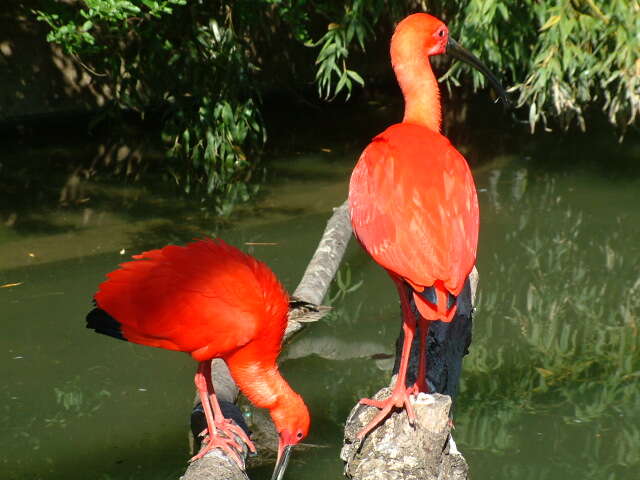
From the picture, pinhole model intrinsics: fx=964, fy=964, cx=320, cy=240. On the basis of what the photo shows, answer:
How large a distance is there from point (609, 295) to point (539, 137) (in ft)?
12.5

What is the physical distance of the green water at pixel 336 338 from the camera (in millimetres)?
4410

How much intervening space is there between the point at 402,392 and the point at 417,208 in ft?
2.05

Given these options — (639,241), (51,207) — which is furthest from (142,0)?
(639,241)

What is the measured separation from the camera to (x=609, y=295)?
19.8ft

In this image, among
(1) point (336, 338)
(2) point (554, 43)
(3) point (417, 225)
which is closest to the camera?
(3) point (417, 225)

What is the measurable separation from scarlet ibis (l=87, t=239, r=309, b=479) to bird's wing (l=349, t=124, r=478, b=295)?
0.49m

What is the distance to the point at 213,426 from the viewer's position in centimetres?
372

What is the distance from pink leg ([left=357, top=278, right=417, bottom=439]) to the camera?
10.5 ft

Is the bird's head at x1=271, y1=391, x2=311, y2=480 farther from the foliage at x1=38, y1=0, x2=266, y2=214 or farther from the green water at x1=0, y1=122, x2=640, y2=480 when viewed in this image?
the foliage at x1=38, y1=0, x2=266, y2=214

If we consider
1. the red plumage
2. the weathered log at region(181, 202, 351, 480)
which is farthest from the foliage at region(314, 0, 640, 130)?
the red plumage

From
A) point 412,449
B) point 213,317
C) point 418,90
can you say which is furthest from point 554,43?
point 412,449

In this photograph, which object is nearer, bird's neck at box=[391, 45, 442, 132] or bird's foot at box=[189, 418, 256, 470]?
bird's foot at box=[189, 418, 256, 470]

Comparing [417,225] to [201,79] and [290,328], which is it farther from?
[201,79]

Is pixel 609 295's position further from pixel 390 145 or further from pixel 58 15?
pixel 58 15
